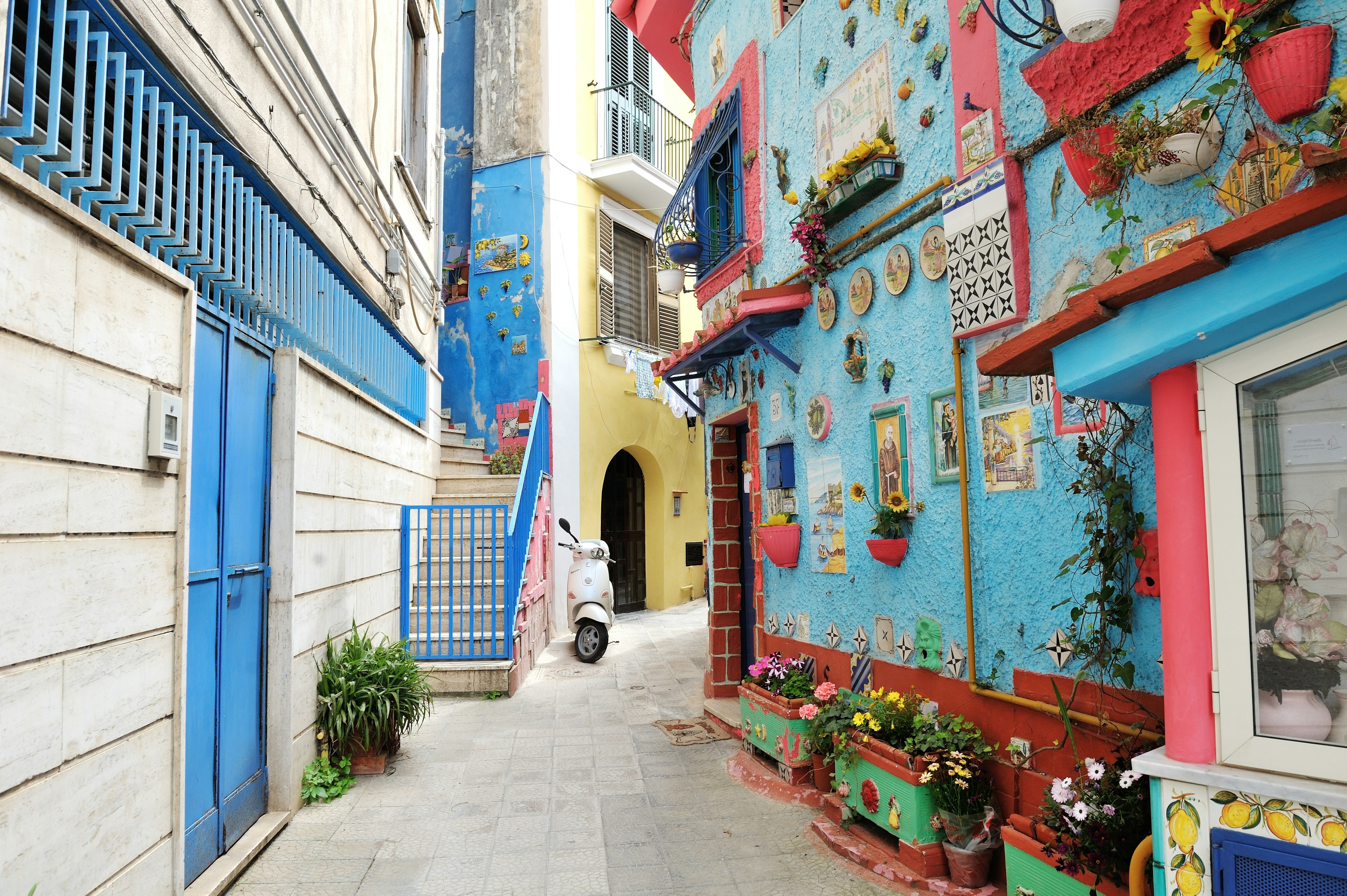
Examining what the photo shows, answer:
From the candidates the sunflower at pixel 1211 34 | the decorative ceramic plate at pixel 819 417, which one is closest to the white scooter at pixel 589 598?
the decorative ceramic plate at pixel 819 417

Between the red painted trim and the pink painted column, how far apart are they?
0.86 ft

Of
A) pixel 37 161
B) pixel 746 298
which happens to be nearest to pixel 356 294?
pixel 746 298

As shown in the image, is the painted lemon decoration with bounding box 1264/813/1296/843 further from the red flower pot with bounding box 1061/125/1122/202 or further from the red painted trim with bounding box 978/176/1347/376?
the red flower pot with bounding box 1061/125/1122/202

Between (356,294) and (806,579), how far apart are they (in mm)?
3916

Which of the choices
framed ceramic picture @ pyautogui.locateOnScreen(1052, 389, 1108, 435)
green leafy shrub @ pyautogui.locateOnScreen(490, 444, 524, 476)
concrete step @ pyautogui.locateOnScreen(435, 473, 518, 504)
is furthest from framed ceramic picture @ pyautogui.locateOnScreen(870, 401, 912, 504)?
Result: green leafy shrub @ pyautogui.locateOnScreen(490, 444, 524, 476)

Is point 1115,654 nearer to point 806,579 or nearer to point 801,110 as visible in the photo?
point 806,579

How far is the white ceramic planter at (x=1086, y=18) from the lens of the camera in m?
2.55

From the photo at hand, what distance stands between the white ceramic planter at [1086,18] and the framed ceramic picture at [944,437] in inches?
63.7

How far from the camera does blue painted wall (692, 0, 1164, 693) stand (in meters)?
3.25

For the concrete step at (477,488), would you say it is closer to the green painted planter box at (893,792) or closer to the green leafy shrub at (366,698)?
the green leafy shrub at (366,698)

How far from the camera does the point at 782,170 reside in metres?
5.73

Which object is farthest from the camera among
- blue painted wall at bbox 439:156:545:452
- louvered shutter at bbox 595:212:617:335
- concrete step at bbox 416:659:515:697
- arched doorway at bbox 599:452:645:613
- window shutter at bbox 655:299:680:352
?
window shutter at bbox 655:299:680:352

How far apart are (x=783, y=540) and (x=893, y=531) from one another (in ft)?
4.27

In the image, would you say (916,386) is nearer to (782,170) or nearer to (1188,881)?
(782,170)
